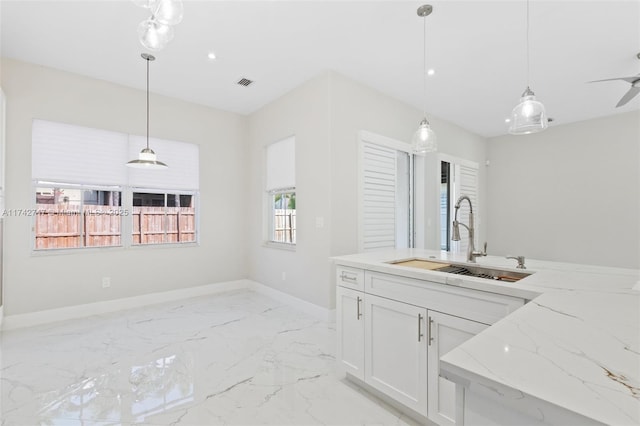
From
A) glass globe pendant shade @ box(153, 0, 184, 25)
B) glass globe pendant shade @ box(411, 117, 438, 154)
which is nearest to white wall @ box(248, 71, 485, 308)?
glass globe pendant shade @ box(411, 117, 438, 154)

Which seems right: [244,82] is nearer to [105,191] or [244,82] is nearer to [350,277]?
[105,191]

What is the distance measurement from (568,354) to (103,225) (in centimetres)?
→ 480

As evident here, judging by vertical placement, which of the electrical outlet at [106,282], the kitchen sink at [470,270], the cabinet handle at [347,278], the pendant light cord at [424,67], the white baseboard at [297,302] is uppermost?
the pendant light cord at [424,67]

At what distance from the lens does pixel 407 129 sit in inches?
183

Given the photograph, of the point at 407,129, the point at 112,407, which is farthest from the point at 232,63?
the point at 112,407

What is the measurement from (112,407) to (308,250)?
7.84 ft

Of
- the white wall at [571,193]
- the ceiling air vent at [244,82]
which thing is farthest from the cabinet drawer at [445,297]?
the white wall at [571,193]

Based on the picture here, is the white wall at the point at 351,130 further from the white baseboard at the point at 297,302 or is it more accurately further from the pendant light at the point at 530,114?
the pendant light at the point at 530,114

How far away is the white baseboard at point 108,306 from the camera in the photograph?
337 centimetres

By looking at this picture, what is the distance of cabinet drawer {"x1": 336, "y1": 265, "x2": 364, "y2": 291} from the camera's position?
214 centimetres

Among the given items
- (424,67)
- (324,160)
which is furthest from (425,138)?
(424,67)

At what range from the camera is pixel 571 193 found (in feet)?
18.1

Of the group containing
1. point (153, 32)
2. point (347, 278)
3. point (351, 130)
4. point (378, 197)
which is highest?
point (351, 130)

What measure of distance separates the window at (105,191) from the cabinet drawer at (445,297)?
358 centimetres
